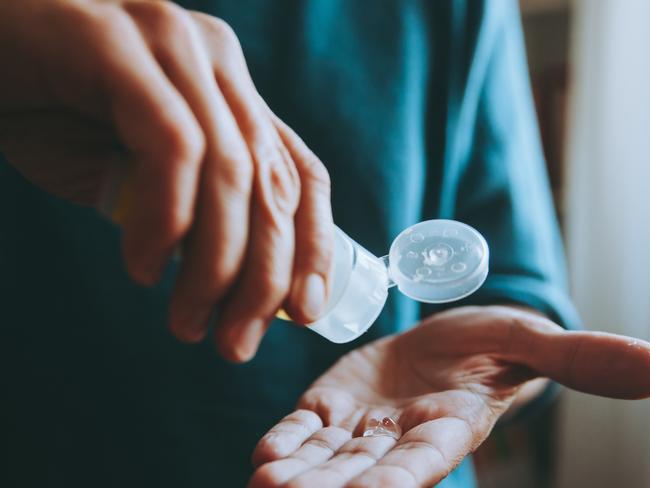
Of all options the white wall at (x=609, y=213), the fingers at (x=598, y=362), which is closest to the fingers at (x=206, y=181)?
the fingers at (x=598, y=362)

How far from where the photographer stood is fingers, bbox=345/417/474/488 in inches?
16.6

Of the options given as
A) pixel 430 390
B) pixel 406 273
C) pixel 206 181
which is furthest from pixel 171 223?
pixel 430 390

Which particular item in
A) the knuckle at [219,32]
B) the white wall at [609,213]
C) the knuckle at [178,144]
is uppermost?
the knuckle at [219,32]

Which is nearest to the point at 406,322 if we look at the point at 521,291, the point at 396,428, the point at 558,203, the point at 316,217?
the point at 521,291

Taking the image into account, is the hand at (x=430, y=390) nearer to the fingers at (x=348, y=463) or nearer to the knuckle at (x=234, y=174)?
the fingers at (x=348, y=463)

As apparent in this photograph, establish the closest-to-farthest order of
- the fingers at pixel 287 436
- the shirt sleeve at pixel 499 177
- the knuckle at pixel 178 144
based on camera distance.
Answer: the knuckle at pixel 178 144 < the fingers at pixel 287 436 < the shirt sleeve at pixel 499 177

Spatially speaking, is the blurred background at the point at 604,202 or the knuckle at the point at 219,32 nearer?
the knuckle at the point at 219,32

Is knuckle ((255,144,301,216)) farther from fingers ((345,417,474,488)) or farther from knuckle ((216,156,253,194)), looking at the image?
fingers ((345,417,474,488))

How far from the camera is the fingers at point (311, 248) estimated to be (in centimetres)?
41

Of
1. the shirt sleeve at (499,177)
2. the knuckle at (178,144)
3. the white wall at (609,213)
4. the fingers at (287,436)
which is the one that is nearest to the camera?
the knuckle at (178,144)

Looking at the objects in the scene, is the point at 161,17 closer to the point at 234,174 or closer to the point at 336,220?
the point at 234,174

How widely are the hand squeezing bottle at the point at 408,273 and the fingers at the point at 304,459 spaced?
8 centimetres

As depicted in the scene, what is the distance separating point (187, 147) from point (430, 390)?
0.38 metres

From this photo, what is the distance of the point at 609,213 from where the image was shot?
1.26 m
